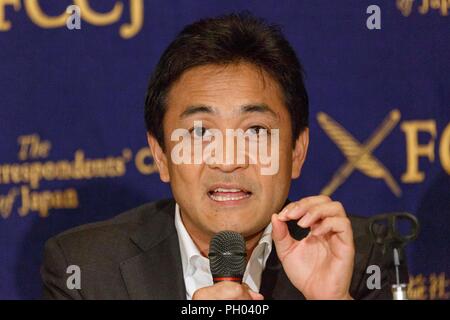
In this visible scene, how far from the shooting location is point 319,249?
1.74 meters

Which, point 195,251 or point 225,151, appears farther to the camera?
point 195,251

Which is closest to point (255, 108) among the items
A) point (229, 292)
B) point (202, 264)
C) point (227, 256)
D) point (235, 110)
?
point (235, 110)

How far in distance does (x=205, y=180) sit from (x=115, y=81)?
0.56 m

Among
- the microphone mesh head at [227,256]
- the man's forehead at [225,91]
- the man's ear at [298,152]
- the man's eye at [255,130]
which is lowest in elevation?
the microphone mesh head at [227,256]

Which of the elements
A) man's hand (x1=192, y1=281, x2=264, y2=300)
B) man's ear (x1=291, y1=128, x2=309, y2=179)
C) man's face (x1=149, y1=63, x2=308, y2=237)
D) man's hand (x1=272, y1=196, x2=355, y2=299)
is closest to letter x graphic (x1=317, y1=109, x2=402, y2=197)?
man's ear (x1=291, y1=128, x2=309, y2=179)

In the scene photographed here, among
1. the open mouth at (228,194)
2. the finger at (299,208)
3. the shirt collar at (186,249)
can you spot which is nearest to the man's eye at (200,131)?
the open mouth at (228,194)

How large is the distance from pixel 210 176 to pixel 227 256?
0.43 m

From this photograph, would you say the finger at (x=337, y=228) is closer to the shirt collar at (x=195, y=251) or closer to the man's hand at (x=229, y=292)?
the man's hand at (x=229, y=292)

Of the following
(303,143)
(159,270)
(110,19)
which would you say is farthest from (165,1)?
(159,270)

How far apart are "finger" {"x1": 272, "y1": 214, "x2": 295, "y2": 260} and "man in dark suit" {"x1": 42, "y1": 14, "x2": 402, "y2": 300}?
0.37 ft

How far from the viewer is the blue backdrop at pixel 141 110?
228 centimetres

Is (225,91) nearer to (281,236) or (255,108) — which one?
(255,108)

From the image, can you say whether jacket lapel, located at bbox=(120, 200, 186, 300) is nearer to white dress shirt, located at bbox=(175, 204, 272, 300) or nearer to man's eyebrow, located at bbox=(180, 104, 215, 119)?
white dress shirt, located at bbox=(175, 204, 272, 300)
